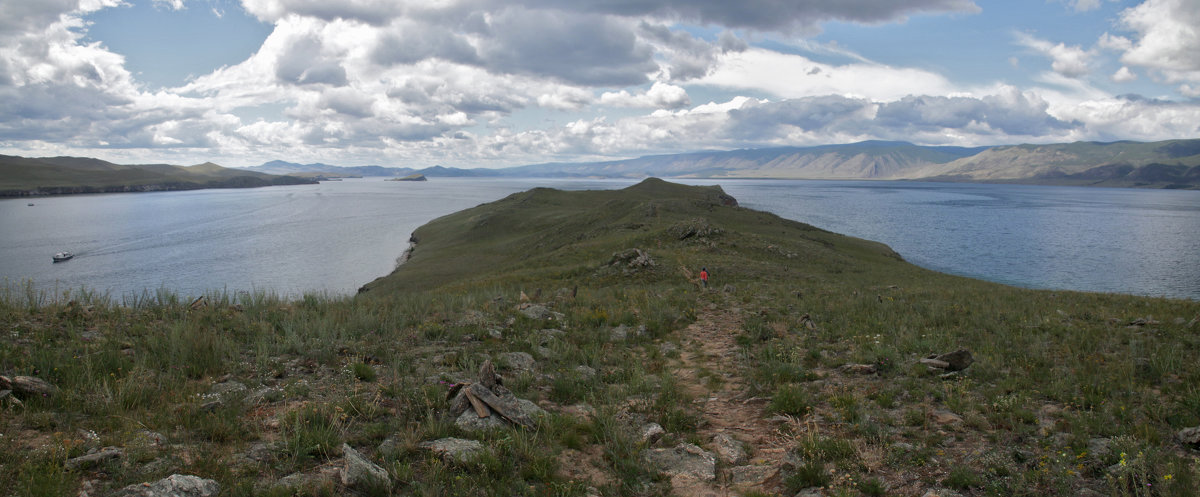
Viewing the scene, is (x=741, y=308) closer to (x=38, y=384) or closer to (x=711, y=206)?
(x=38, y=384)

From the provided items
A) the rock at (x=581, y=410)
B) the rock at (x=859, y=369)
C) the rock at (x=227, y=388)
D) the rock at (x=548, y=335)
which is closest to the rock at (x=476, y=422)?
the rock at (x=581, y=410)

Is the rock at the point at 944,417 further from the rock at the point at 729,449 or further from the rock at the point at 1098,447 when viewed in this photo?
the rock at the point at 729,449

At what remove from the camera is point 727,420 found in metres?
8.43

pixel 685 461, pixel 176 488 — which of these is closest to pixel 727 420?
pixel 685 461

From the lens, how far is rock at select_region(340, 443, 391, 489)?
5.41m

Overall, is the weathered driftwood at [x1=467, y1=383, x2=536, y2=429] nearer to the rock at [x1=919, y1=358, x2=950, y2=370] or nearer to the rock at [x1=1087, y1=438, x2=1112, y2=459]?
the rock at [x1=1087, y1=438, x2=1112, y2=459]

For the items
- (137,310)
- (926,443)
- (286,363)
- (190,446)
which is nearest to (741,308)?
(926,443)

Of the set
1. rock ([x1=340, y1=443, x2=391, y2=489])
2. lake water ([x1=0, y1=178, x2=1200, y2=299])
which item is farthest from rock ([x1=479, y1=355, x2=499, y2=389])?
lake water ([x1=0, y1=178, x2=1200, y2=299])

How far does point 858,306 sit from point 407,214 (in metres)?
150

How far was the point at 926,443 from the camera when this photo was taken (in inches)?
276

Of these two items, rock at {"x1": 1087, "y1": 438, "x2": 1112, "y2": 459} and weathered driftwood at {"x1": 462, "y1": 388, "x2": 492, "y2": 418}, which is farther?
A: weathered driftwood at {"x1": 462, "y1": 388, "x2": 492, "y2": 418}

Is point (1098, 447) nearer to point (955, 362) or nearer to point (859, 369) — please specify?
point (955, 362)

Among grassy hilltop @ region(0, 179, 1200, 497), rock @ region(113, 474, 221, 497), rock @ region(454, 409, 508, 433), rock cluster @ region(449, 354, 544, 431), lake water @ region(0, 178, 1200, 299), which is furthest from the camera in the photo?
lake water @ region(0, 178, 1200, 299)

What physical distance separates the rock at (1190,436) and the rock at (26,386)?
13.9 metres
